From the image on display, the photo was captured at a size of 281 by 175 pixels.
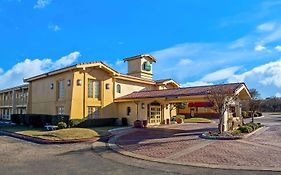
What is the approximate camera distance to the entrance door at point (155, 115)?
29469 mm

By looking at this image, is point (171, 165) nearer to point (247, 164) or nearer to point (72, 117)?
point (247, 164)

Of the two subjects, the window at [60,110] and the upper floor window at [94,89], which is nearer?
the window at [60,110]

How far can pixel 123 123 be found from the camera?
29.1 metres

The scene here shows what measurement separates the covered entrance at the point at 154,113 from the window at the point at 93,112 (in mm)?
5733

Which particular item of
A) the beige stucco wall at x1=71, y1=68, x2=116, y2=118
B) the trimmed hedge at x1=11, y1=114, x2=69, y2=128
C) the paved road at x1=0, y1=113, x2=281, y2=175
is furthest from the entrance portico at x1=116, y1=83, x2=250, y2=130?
the paved road at x1=0, y1=113, x2=281, y2=175

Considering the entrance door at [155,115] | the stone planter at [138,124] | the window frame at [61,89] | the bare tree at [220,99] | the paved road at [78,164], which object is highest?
the window frame at [61,89]

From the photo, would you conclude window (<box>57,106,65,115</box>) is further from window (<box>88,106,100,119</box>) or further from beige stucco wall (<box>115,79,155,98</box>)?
beige stucco wall (<box>115,79,155,98</box>)

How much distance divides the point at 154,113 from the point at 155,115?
1.01ft

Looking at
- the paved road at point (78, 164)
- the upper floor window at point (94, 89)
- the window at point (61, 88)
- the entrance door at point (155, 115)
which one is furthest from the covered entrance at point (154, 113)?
the paved road at point (78, 164)

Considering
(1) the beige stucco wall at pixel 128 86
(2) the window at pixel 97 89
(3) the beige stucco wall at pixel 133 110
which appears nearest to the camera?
(2) the window at pixel 97 89

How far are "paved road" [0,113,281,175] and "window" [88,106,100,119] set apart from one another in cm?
1239

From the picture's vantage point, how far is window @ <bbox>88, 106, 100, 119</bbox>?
88.8ft

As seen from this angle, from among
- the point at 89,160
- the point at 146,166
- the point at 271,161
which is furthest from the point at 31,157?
the point at 271,161

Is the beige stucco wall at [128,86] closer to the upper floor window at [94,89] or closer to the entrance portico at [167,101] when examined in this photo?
the entrance portico at [167,101]
